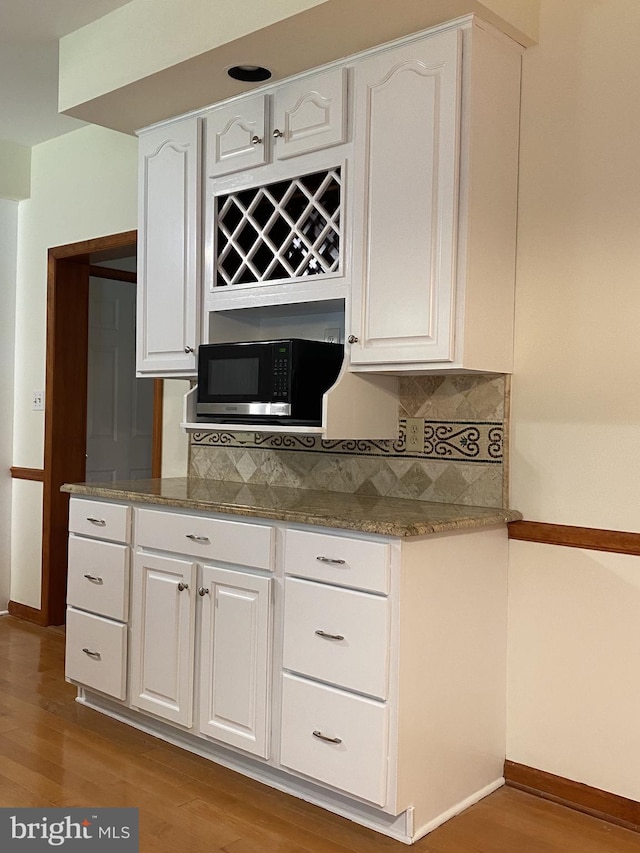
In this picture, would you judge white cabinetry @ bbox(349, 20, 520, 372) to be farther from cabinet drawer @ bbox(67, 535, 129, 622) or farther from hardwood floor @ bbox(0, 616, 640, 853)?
hardwood floor @ bbox(0, 616, 640, 853)

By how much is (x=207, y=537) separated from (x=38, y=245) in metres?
2.64

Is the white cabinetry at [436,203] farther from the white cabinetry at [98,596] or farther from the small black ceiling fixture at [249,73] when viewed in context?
the white cabinetry at [98,596]

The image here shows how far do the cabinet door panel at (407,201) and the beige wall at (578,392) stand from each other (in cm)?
33

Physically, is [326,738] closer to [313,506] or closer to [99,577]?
[313,506]

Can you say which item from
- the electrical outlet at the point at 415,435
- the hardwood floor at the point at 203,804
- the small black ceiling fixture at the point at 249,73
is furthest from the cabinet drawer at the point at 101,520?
the small black ceiling fixture at the point at 249,73

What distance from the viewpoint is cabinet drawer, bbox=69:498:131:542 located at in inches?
127

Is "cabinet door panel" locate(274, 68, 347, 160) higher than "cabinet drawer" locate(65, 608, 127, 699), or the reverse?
"cabinet door panel" locate(274, 68, 347, 160)

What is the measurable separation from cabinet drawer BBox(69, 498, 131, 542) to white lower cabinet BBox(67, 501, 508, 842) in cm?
7

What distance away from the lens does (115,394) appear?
531 centimetres

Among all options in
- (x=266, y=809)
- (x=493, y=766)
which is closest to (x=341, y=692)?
(x=266, y=809)

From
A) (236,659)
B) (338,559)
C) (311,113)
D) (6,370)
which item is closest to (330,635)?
(338,559)

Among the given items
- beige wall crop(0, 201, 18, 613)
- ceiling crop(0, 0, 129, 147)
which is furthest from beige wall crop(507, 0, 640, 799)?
beige wall crop(0, 201, 18, 613)

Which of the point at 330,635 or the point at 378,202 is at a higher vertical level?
the point at 378,202

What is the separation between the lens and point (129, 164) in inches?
165
